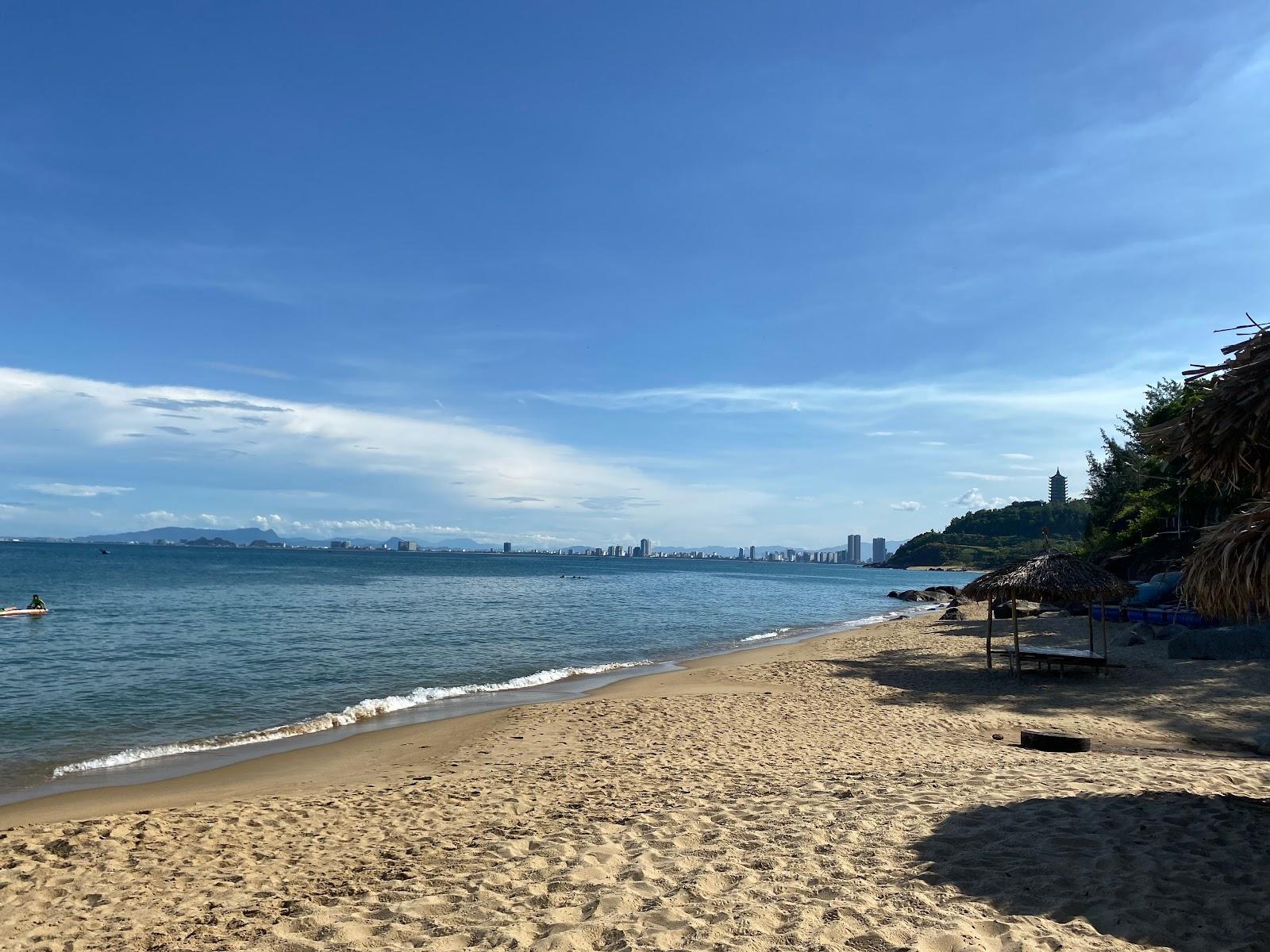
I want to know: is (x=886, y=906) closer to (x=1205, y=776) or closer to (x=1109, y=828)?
(x=1109, y=828)

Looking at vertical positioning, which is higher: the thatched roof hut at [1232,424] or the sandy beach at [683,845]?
the thatched roof hut at [1232,424]

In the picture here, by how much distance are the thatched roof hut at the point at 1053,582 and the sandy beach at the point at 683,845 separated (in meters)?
3.94

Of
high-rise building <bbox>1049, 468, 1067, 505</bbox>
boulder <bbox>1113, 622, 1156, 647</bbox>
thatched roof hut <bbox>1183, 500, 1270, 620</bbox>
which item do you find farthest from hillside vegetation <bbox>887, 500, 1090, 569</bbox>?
thatched roof hut <bbox>1183, 500, 1270, 620</bbox>

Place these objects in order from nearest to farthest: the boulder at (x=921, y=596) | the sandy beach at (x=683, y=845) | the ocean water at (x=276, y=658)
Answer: the sandy beach at (x=683, y=845) → the ocean water at (x=276, y=658) → the boulder at (x=921, y=596)

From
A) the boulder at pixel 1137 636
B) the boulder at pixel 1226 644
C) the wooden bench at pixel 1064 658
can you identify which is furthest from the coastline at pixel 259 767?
the boulder at pixel 1137 636

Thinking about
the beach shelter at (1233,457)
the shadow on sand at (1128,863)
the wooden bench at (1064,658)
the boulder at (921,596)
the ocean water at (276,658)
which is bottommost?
the ocean water at (276,658)

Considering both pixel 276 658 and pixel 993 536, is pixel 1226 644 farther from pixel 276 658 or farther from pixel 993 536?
pixel 993 536

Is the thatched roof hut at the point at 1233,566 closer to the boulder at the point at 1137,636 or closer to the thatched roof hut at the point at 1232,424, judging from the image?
the thatched roof hut at the point at 1232,424

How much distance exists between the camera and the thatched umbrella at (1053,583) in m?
15.4

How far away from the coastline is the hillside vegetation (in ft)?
367

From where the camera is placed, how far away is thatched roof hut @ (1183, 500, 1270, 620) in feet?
18.7

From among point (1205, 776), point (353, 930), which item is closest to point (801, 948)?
point (353, 930)

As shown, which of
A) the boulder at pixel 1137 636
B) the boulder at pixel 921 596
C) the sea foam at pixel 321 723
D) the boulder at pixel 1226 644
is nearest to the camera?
the sea foam at pixel 321 723

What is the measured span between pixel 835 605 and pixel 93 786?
154ft
